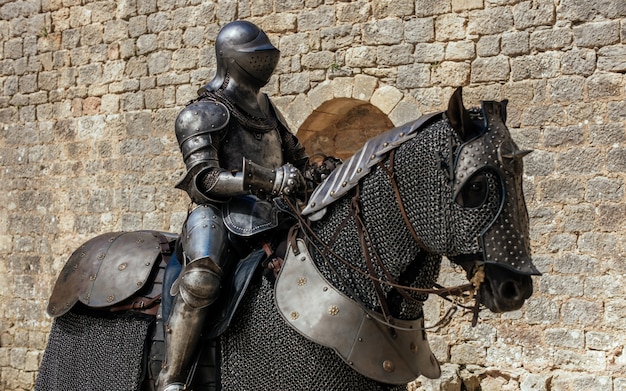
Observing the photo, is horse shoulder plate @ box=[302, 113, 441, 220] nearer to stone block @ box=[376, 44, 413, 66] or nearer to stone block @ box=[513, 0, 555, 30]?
stone block @ box=[513, 0, 555, 30]

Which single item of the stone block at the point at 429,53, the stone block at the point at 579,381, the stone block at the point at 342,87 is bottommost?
the stone block at the point at 579,381

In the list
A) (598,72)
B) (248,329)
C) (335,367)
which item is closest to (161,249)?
(248,329)

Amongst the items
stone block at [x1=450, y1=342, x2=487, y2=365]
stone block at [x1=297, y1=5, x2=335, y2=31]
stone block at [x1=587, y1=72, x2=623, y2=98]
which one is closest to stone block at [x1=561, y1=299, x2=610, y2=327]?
stone block at [x1=450, y1=342, x2=487, y2=365]

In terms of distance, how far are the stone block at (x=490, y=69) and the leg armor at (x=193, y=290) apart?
349 centimetres

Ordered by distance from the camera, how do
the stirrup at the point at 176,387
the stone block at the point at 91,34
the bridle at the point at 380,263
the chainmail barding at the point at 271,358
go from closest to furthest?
the bridle at the point at 380,263 < the chainmail barding at the point at 271,358 < the stirrup at the point at 176,387 < the stone block at the point at 91,34

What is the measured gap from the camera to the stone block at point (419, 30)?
252 inches

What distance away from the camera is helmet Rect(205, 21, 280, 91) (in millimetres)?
3582

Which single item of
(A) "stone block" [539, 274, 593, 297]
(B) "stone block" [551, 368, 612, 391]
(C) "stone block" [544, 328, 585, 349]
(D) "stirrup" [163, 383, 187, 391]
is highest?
(D) "stirrup" [163, 383, 187, 391]

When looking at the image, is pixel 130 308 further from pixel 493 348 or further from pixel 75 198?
pixel 75 198

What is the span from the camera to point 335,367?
2.87 metres

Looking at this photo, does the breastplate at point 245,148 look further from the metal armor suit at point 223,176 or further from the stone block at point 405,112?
the stone block at point 405,112

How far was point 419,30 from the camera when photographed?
6.44m

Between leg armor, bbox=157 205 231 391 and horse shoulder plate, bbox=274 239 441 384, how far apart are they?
1.10ft

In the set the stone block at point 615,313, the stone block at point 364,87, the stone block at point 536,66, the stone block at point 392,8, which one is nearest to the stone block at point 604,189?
the stone block at point 615,313
